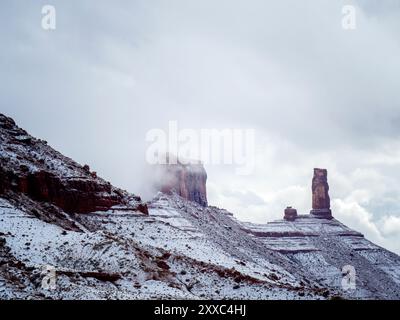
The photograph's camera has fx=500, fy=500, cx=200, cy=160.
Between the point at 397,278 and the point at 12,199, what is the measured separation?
339ft

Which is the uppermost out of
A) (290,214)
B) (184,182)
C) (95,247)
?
(184,182)

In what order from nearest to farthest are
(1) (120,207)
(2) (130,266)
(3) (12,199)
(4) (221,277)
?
(2) (130,266)
(4) (221,277)
(3) (12,199)
(1) (120,207)

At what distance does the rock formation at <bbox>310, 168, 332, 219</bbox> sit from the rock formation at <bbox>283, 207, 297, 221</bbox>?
8.58 meters

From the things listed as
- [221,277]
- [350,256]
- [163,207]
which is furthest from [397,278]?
[221,277]

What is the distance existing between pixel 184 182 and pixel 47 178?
86789 mm

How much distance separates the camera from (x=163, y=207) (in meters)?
110

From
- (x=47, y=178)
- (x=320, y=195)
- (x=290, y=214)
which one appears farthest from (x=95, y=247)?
(x=320, y=195)

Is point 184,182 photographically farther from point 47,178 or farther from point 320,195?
point 47,178

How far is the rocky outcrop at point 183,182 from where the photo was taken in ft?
461

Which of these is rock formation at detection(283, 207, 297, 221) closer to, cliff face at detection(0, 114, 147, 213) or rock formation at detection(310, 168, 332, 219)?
rock formation at detection(310, 168, 332, 219)

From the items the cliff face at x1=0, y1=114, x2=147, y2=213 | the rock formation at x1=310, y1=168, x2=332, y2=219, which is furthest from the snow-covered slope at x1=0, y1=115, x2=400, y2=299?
the rock formation at x1=310, y1=168, x2=332, y2=219

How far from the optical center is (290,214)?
166 metres
